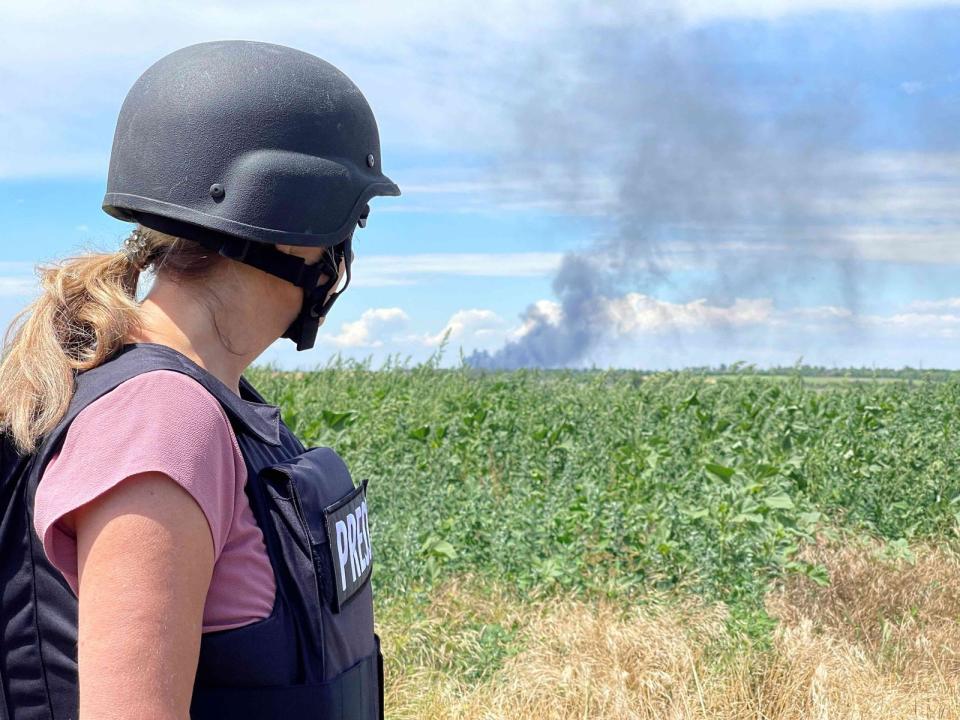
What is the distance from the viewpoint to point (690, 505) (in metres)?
6.00

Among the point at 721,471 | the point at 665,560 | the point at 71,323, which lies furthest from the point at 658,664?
the point at 71,323

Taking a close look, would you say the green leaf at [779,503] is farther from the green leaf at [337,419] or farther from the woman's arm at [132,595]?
the woman's arm at [132,595]

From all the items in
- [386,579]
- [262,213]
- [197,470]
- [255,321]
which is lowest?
[386,579]

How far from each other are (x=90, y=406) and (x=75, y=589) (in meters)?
0.25

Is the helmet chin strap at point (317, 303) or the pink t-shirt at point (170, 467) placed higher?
the helmet chin strap at point (317, 303)

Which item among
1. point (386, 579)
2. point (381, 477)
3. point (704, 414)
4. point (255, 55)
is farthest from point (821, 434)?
point (255, 55)

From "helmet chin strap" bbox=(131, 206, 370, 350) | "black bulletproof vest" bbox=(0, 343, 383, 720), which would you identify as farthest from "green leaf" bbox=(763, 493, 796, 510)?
"black bulletproof vest" bbox=(0, 343, 383, 720)

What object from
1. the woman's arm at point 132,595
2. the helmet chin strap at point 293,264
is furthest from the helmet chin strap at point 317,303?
the woman's arm at point 132,595

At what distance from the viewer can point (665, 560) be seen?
5.11 m

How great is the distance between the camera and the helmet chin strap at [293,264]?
161 centimetres

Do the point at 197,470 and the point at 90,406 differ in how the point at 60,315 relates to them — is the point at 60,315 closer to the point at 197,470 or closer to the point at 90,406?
the point at 90,406

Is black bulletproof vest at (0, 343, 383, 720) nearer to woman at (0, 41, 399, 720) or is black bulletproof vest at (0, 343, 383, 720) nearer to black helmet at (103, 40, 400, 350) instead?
woman at (0, 41, 399, 720)

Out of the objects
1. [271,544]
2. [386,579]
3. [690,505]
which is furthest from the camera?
[690,505]

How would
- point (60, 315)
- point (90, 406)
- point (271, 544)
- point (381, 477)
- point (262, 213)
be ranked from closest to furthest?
point (90, 406)
point (271, 544)
point (60, 315)
point (262, 213)
point (381, 477)
